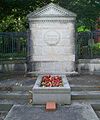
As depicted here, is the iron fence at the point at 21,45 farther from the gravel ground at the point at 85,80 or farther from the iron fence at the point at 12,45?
the gravel ground at the point at 85,80

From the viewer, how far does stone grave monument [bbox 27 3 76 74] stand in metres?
14.1

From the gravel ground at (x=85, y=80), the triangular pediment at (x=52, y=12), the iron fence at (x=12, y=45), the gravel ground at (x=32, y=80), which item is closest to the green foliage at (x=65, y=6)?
the iron fence at (x=12, y=45)

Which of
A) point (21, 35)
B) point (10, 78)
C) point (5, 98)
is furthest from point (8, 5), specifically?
point (5, 98)

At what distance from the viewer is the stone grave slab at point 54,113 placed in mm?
8422

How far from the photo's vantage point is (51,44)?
14172 millimetres

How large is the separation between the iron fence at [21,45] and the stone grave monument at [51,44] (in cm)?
56

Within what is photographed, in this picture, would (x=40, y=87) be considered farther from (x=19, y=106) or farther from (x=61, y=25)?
(x=61, y=25)

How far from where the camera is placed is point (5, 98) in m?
10.7

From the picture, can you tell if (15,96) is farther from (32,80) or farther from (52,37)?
(52,37)

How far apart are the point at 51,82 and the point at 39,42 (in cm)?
388

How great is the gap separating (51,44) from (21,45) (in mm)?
1541

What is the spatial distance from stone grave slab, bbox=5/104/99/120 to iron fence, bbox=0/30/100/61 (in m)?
5.39

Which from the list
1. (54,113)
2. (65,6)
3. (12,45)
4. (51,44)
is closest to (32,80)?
(51,44)

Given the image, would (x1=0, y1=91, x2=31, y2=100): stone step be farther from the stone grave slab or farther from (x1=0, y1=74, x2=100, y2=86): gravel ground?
(x1=0, y1=74, x2=100, y2=86): gravel ground
